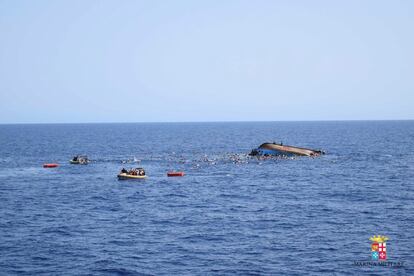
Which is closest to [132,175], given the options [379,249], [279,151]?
[279,151]

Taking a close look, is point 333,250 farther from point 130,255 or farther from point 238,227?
point 130,255

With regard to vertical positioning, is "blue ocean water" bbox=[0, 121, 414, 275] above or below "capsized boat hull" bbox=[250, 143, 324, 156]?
below

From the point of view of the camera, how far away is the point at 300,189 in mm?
86188

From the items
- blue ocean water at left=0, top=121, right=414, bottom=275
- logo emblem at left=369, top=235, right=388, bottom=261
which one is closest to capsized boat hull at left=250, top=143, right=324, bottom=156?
blue ocean water at left=0, top=121, right=414, bottom=275

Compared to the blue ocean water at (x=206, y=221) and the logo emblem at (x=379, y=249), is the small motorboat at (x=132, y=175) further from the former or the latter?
the logo emblem at (x=379, y=249)

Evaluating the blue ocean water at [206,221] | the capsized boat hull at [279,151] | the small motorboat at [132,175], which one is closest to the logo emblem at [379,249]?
the blue ocean water at [206,221]

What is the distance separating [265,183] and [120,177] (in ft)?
95.3

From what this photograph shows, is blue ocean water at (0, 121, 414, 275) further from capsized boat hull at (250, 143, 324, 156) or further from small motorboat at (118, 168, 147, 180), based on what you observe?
capsized boat hull at (250, 143, 324, 156)

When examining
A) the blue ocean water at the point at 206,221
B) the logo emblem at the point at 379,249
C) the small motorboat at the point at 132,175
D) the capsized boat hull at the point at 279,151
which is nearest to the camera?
the blue ocean water at the point at 206,221

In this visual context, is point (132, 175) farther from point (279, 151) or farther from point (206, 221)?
point (279, 151)

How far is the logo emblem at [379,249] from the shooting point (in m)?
45.9

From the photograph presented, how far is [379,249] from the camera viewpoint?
153 ft

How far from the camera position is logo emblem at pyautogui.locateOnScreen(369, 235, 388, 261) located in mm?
45938

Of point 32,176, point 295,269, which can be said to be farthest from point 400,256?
point 32,176
